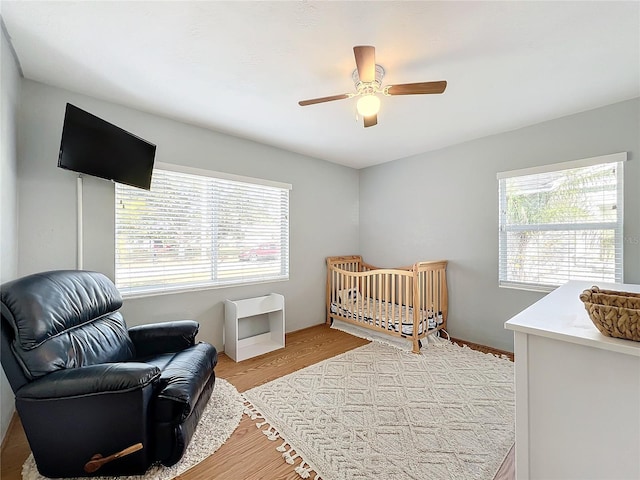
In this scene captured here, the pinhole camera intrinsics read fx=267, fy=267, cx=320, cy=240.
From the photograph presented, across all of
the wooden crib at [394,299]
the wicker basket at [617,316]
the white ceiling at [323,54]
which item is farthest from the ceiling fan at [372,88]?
the wooden crib at [394,299]

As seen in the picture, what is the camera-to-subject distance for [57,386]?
Result: 1280 millimetres

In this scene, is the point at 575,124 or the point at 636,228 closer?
the point at 636,228

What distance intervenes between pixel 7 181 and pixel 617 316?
310 cm

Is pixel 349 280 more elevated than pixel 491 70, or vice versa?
pixel 491 70

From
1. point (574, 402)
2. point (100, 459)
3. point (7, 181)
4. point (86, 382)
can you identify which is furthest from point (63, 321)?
point (574, 402)

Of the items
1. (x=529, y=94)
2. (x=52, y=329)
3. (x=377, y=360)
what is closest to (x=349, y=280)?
(x=377, y=360)

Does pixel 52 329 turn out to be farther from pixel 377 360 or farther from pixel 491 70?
pixel 491 70

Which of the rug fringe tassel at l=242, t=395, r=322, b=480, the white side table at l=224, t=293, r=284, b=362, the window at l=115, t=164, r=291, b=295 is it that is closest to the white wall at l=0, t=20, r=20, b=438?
the window at l=115, t=164, r=291, b=295

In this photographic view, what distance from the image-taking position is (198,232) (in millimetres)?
2816

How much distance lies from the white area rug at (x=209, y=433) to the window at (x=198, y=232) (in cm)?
116

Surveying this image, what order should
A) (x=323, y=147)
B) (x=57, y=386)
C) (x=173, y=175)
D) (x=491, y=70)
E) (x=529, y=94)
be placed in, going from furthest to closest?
(x=323, y=147), (x=173, y=175), (x=529, y=94), (x=491, y=70), (x=57, y=386)

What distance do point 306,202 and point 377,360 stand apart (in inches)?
85.7

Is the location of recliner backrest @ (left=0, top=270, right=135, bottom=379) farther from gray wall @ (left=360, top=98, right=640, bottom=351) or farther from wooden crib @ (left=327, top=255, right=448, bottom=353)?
gray wall @ (left=360, top=98, right=640, bottom=351)

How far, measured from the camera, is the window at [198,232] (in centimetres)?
244
